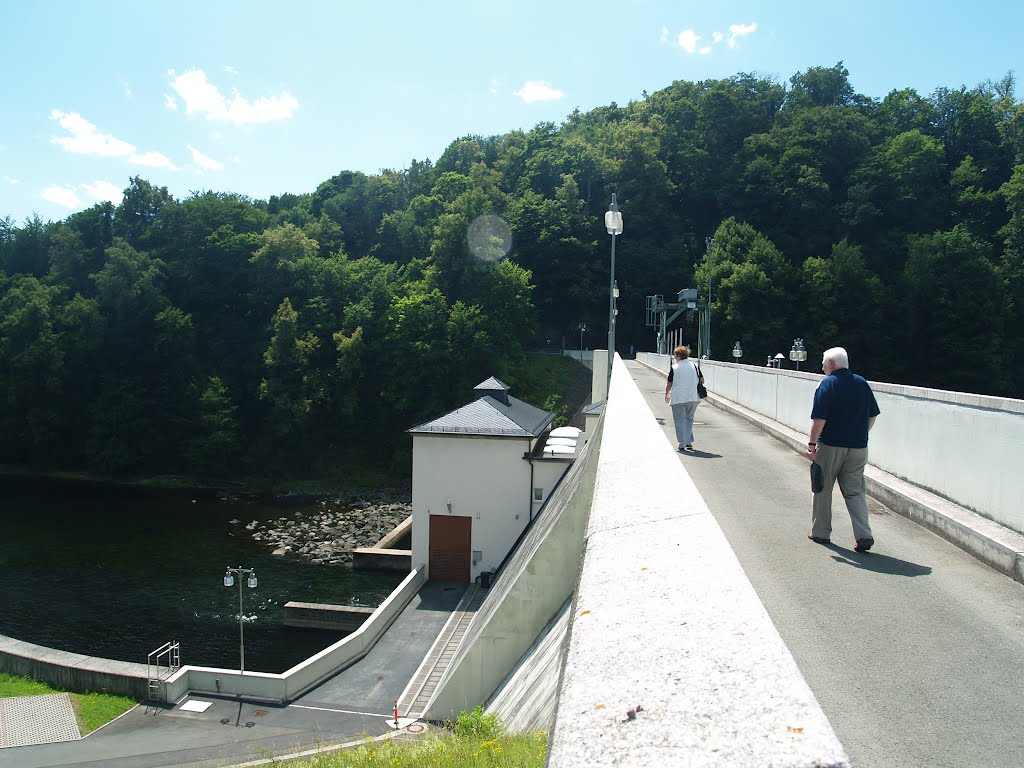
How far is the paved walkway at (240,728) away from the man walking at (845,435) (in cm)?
1150

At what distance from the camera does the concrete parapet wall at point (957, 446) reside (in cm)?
618

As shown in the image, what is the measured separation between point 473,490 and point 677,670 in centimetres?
2680

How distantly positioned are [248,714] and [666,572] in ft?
61.2

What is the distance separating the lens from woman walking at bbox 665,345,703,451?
36.3 ft

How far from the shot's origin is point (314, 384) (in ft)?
187

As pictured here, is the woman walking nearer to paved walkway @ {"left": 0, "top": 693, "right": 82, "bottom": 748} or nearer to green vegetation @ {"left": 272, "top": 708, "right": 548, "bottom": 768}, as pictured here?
green vegetation @ {"left": 272, "top": 708, "right": 548, "bottom": 768}

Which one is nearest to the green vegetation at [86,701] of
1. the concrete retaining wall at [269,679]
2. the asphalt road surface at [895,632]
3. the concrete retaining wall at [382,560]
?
the concrete retaining wall at [269,679]

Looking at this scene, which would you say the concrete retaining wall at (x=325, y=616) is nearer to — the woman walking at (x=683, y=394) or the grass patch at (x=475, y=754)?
the woman walking at (x=683, y=394)

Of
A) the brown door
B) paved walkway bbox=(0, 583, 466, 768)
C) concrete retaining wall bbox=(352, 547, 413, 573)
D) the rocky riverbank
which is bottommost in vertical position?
the rocky riverbank

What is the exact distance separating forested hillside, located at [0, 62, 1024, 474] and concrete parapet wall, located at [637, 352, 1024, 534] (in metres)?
47.6

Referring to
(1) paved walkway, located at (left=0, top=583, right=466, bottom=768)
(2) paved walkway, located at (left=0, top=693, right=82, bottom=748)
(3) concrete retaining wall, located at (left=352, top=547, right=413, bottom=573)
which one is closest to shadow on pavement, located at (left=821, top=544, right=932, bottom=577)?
(1) paved walkway, located at (left=0, top=583, right=466, bottom=768)

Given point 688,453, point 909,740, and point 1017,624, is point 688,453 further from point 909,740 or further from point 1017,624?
point 909,740

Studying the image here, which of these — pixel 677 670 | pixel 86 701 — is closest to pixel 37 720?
pixel 86 701

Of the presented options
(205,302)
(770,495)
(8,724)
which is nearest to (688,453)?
(770,495)
